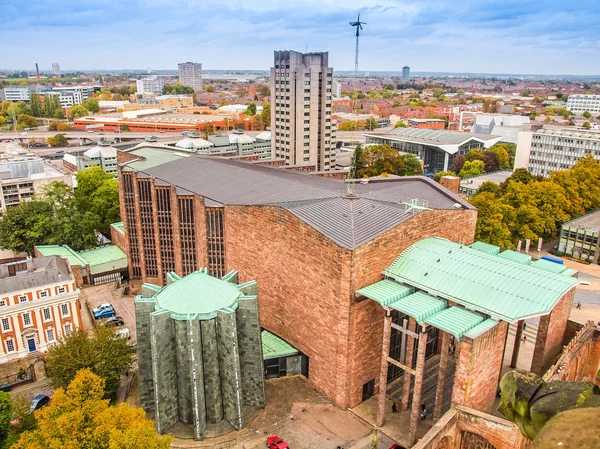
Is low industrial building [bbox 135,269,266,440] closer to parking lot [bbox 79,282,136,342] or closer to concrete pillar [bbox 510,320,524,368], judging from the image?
parking lot [bbox 79,282,136,342]

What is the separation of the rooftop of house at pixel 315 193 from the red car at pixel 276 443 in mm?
14495

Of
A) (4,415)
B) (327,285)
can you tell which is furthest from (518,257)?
(4,415)

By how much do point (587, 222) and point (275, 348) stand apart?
6298cm

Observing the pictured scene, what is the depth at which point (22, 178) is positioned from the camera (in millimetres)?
94875

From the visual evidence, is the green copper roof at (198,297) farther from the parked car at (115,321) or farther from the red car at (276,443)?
the parked car at (115,321)

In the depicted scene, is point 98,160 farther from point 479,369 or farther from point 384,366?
point 479,369

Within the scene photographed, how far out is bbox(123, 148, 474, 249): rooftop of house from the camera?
128 ft

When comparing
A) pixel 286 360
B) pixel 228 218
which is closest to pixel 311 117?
pixel 228 218

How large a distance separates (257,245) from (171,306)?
12361 millimetres

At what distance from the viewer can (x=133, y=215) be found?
66750 millimetres

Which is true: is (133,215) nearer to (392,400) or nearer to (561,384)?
(392,400)

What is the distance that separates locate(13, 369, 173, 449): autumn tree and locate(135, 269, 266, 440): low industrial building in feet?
12.8

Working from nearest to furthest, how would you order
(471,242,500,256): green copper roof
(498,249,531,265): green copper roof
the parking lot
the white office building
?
1. (498,249,531,265): green copper roof
2. (471,242,500,256): green copper roof
3. the parking lot
4. the white office building

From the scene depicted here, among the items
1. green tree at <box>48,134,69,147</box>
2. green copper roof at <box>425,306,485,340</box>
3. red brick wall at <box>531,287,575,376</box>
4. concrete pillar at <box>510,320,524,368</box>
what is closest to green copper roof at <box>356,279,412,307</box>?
green copper roof at <box>425,306,485,340</box>
